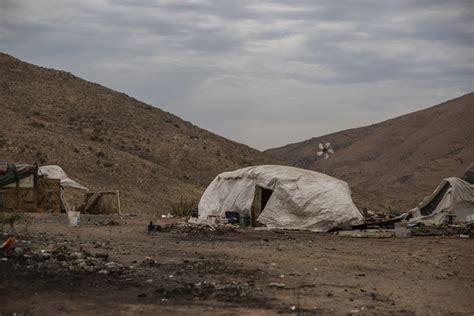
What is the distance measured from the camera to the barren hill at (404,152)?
196ft

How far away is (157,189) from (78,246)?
25053 mm

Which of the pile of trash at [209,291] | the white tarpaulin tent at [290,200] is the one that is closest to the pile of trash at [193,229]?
the white tarpaulin tent at [290,200]

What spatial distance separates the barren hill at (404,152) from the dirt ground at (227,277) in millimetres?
33985

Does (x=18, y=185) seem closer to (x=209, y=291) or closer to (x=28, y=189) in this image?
(x=28, y=189)

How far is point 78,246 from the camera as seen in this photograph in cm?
1295

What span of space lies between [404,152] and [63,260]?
209ft

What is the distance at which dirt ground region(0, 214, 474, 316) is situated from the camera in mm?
7652

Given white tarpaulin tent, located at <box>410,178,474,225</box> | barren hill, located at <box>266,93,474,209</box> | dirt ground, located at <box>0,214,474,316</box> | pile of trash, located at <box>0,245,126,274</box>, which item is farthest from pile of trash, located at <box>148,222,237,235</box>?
barren hill, located at <box>266,93,474,209</box>

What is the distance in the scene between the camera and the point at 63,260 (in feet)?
34.5

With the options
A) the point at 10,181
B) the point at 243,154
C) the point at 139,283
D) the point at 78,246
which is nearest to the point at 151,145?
the point at 243,154

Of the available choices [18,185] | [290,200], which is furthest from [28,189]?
[290,200]

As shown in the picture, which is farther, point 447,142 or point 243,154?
point 447,142

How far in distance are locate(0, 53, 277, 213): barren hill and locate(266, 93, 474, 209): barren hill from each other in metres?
11.4

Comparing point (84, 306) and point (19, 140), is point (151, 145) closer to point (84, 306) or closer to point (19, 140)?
point (19, 140)
